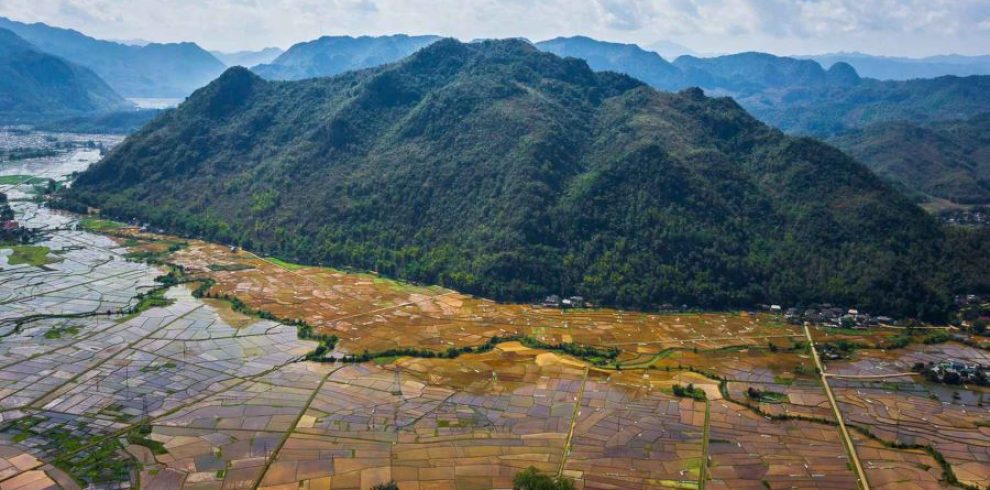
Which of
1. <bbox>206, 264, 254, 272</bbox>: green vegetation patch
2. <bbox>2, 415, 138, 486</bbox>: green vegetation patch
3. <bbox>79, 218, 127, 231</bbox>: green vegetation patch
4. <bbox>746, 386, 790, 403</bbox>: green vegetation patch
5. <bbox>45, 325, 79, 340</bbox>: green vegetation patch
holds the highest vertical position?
<bbox>79, 218, 127, 231</bbox>: green vegetation patch

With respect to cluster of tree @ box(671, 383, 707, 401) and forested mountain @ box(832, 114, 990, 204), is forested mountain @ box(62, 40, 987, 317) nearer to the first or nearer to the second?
cluster of tree @ box(671, 383, 707, 401)

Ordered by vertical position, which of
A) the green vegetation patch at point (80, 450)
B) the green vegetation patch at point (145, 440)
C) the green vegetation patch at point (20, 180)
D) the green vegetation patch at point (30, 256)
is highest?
the green vegetation patch at point (20, 180)

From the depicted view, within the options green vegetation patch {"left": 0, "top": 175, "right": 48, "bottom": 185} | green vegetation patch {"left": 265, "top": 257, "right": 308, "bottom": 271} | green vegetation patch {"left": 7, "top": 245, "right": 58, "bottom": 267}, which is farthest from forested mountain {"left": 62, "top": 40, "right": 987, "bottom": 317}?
green vegetation patch {"left": 0, "top": 175, "right": 48, "bottom": 185}

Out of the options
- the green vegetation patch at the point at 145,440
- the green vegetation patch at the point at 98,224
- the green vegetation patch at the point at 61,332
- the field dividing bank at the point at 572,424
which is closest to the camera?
the field dividing bank at the point at 572,424

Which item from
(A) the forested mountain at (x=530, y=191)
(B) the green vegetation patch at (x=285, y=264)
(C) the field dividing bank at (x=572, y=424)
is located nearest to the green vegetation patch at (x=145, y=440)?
(C) the field dividing bank at (x=572, y=424)

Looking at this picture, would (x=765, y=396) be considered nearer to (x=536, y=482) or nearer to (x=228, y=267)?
(x=536, y=482)

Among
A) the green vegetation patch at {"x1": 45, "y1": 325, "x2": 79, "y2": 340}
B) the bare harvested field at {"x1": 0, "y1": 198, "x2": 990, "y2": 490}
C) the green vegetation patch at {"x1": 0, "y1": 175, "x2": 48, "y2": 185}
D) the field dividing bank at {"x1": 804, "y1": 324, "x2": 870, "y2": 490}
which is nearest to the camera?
the bare harvested field at {"x1": 0, "y1": 198, "x2": 990, "y2": 490}

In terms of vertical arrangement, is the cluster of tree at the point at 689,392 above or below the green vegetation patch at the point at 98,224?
below

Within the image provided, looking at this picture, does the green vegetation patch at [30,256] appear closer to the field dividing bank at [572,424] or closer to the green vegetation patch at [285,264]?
the green vegetation patch at [285,264]
